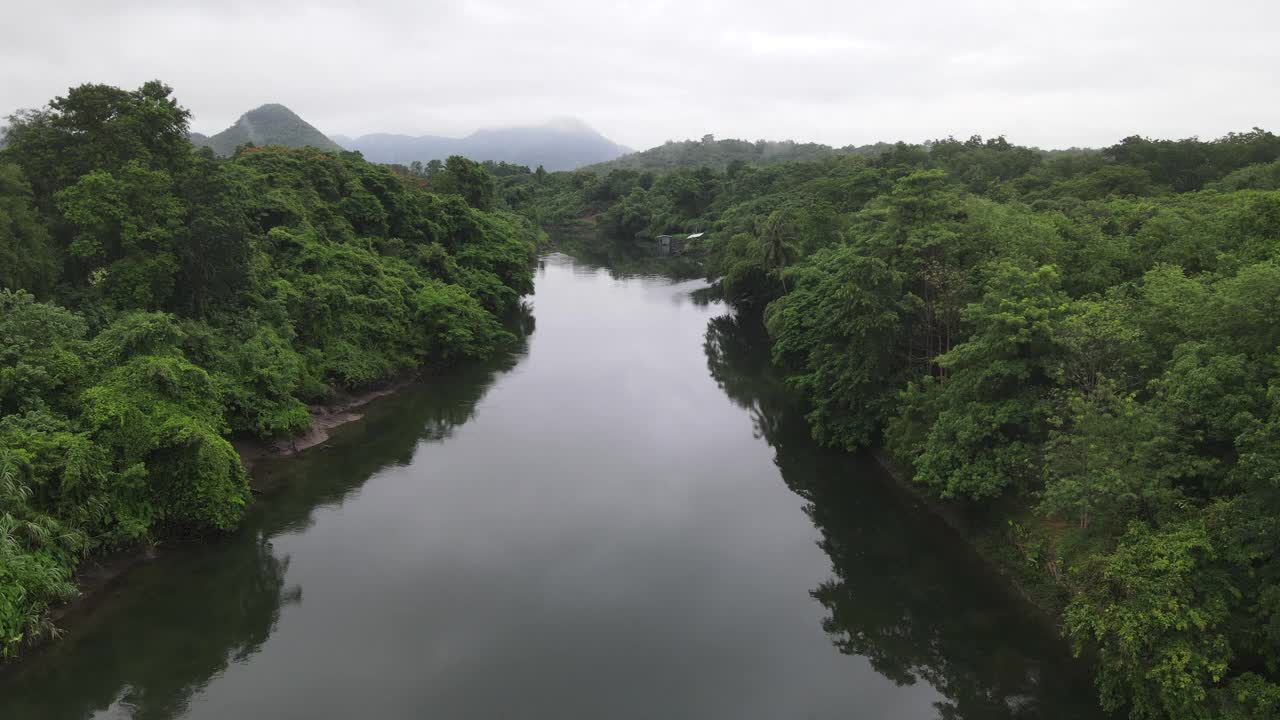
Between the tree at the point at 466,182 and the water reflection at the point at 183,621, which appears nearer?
the water reflection at the point at 183,621

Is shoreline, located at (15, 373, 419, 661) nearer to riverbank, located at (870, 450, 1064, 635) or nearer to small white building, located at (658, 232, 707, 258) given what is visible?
riverbank, located at (870, 450, 1064, 635)

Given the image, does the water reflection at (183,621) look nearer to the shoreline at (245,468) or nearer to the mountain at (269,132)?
the shoreline at (245,468)

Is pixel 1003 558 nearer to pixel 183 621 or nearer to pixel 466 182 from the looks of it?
pixel 183 621

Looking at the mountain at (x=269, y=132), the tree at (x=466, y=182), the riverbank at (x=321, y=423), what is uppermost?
the mountain at (x=269, y=132)

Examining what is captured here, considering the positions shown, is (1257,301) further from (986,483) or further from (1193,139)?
(1193,139)

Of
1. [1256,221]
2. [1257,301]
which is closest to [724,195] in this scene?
[1256,221]

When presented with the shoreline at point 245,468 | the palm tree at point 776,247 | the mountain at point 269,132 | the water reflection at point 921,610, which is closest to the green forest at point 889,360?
the shoreline at point 245,468
